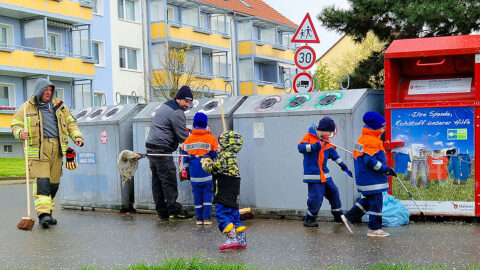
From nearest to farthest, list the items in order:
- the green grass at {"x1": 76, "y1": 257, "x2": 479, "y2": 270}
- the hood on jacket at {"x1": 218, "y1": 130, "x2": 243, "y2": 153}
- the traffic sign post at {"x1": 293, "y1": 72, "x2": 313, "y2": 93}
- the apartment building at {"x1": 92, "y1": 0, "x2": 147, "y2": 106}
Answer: the green grass at {"x1": 76, "y1": 257, "x2": 479, "y2": 270}, the hood on jacket at {"x1": 218, "y1": 130, "x2": 243, "y2": 153}, the traffic sign post at {"x1": 293, "y1": 72, "x2": 313, "y2": 93}, the apartment building at {"x1": 92, "y1": 0, "x2": 147, "y2": 106}

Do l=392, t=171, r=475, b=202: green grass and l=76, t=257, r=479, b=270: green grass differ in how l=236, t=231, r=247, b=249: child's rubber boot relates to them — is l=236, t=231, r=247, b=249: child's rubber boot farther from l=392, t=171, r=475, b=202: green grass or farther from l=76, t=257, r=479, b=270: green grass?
l=392, t=171, r=475, b=202: green grass

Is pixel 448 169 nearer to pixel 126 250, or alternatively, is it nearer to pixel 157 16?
pixel 126 250

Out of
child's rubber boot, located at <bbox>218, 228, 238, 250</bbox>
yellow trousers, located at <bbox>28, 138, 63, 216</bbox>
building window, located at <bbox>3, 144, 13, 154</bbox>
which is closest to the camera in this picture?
child's rubber boot, located at <bbox>218, 228, 238, 250</bbox>

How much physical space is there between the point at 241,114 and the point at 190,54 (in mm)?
33908

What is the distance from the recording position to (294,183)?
8.82m

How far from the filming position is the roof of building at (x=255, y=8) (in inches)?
1834

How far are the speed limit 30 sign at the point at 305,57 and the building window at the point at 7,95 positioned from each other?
2346 cm

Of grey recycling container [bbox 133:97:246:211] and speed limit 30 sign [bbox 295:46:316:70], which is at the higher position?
speed limit 30 sign [bbox 295:46:316:70]

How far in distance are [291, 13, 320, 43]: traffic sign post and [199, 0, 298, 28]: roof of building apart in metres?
33.1

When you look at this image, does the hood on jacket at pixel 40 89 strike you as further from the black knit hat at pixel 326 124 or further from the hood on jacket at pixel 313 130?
the black knit hat at pixel 326 124

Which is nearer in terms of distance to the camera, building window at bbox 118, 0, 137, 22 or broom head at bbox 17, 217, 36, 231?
broom head at bbox 17, 217, 36, 231

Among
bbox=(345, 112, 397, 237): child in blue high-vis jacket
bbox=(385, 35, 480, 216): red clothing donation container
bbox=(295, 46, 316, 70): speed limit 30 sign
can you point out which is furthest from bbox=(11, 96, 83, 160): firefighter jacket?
bbox=(385, 35, 480, 216): red clothing donation container

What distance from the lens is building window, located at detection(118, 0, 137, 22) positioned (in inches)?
1516

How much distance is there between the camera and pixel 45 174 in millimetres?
8859
